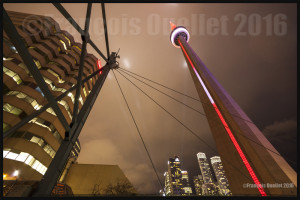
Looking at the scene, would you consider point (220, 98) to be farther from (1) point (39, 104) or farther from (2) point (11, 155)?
(1) point (39, 104)

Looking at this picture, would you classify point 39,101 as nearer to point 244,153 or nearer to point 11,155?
point 11,155

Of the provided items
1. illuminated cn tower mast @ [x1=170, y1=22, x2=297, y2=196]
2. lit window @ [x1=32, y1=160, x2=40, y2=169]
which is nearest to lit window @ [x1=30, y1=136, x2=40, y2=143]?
lit window @ [x1=32, y1=160, x2=40, y2=169]

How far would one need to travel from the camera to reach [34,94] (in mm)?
22719

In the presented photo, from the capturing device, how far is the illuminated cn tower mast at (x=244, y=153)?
19.6 ft

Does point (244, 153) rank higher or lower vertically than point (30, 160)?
higher

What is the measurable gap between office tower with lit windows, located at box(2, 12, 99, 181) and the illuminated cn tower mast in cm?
2283

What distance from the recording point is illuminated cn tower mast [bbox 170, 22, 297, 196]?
5.96 metres

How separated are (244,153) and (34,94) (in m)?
29.0

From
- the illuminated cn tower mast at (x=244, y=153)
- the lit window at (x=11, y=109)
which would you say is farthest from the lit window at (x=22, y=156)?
the illuminated cn tower mast at (x=244, y=153)

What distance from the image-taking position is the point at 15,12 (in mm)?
31562

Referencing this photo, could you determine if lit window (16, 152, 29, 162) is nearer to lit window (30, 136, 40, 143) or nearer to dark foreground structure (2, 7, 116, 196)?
dark foreground structure (2, 7, 116, 196)

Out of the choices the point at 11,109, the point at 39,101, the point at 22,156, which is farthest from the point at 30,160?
the point at 39,101

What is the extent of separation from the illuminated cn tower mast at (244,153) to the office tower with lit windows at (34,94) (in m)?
22.8

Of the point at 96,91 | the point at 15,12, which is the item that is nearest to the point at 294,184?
the point at 96,91
